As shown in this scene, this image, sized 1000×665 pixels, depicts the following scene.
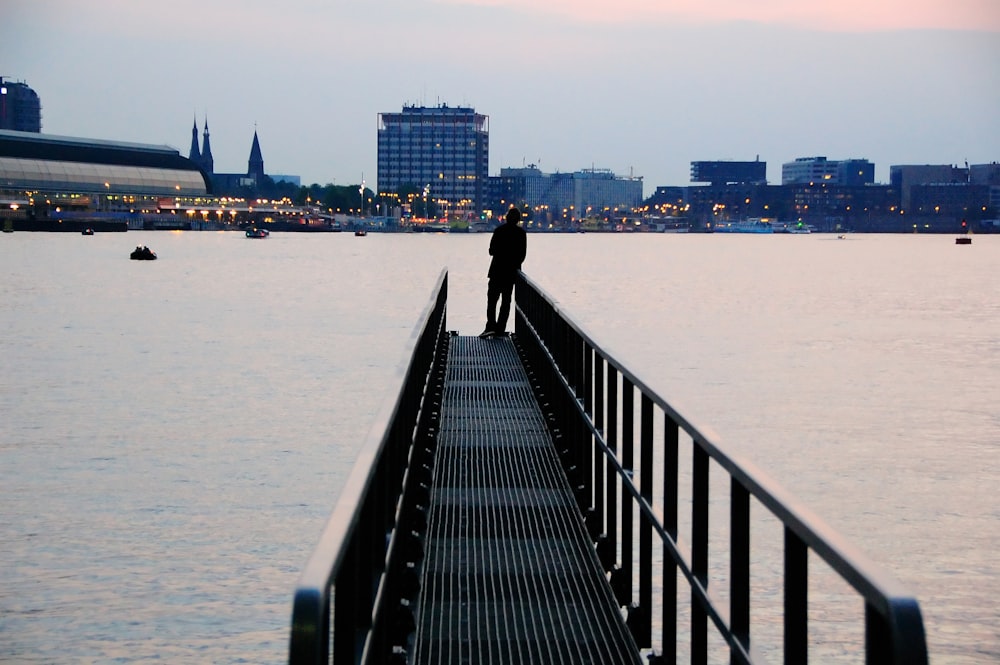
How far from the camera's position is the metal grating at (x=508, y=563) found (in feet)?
26.4

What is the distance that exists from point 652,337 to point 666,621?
1473 inches

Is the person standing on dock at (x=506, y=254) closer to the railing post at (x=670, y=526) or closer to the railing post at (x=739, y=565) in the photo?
the railing post at (x=670, y=526)

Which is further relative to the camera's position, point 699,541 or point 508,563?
point 508,563

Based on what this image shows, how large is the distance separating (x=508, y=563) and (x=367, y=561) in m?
4.87

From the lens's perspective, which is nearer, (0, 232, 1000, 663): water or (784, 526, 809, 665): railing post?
(784, 526, 809, 665): railing post

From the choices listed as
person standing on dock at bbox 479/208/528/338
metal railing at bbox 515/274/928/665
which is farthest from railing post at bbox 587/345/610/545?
person standing on dock at bbox 479/208/528/338

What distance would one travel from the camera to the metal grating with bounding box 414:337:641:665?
805 centimetres

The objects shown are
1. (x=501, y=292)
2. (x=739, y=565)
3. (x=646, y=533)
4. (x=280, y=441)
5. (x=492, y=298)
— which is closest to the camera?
(x=739, y=565)

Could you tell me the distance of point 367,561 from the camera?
529 centimetres

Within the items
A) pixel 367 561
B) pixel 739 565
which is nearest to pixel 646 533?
pixel 739 565

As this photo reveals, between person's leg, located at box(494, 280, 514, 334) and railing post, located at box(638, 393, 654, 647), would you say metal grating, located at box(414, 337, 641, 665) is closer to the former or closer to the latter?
railing post, located at box(638, 393, 654, 647)

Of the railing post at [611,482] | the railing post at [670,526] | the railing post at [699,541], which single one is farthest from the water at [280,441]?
the railing post at [611,482]

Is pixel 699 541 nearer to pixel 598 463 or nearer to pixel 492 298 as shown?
pixel 598 463

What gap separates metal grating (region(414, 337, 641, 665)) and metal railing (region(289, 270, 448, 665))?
0.30 metres
